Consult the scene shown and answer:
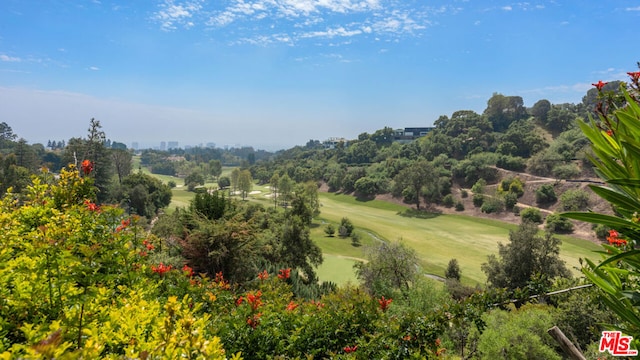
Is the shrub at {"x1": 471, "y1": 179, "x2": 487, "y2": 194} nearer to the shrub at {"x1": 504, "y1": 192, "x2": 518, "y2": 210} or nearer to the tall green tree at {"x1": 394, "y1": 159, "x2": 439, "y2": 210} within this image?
the shrub at {"x1": 504, "y1": 192, "x2": 518, "y2": 210}

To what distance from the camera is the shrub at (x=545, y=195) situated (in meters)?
38.0

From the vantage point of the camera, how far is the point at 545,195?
38.2 metres

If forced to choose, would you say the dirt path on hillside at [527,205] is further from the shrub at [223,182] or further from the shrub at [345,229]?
the shrub at [223,182]

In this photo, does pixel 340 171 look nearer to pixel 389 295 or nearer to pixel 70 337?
pixel 389 295

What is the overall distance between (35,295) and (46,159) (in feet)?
393

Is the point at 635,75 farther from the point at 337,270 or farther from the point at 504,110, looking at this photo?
the point at 504,110

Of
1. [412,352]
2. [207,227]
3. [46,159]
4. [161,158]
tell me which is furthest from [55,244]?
[161,158]

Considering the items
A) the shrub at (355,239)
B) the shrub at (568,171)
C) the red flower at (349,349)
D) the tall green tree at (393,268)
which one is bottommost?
the shrub at (355,239)

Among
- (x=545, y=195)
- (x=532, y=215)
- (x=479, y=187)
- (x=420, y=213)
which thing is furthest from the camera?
(x=479, y=187)

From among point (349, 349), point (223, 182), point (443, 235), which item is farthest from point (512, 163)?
point (223, 182)

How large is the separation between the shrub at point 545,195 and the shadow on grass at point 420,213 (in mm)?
12368

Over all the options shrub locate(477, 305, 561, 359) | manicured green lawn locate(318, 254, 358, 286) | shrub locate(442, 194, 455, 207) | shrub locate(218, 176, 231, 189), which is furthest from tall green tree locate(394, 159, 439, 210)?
shrub locate(218, 176, 231, 189)

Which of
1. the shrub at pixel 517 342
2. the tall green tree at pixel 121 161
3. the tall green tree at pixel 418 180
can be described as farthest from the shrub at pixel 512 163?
the tall green tree at pixel 121 161

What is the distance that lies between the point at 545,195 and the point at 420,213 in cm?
1554
